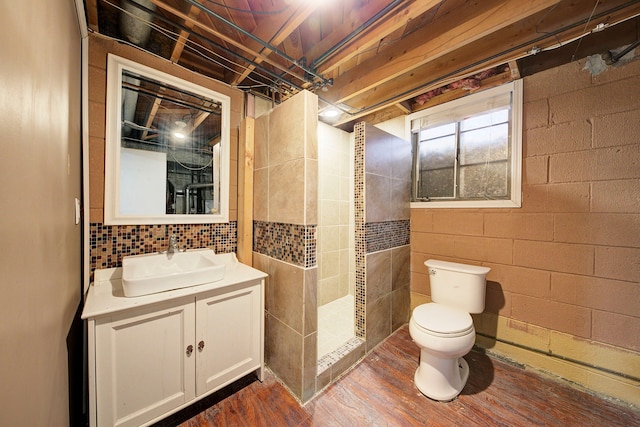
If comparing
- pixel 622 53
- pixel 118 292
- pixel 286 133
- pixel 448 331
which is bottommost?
pixel 448 331

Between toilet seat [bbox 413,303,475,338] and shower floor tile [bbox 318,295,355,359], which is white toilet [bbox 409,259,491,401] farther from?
shower floor tile [bbox 318,295,355,359]

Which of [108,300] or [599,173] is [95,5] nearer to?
[108,300]

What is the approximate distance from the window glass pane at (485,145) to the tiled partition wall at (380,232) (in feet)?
1.67

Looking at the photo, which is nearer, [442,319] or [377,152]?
[442,319]

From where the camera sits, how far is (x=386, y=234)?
2.13 m

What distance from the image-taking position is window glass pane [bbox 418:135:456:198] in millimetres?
2184

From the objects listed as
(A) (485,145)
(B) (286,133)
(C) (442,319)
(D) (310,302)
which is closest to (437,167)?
(A) (485,145)

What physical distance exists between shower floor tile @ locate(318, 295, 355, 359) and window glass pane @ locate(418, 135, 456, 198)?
1521 millimetres

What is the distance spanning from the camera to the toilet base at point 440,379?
1510mm

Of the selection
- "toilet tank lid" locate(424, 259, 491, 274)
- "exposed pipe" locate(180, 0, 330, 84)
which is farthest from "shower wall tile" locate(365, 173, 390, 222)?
"exposed pipe" locate(180, 0, 330, 84)

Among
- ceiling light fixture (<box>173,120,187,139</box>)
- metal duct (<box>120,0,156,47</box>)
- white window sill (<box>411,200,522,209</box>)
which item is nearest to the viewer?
metal duct (<box>120,0,156,47</box>)

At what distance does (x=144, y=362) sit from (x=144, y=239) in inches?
30.4

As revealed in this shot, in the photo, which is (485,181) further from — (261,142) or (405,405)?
(261,142)

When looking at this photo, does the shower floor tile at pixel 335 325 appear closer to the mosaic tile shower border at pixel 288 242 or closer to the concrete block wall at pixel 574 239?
the mosaic tile shower border at pixel 288 242
